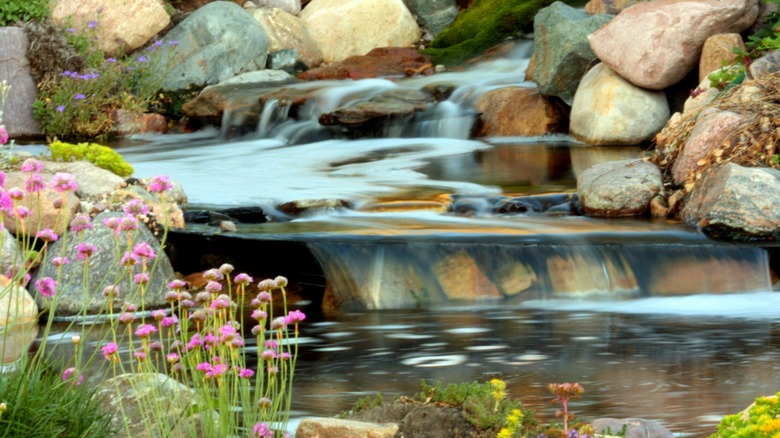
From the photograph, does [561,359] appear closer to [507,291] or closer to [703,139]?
[507,291]

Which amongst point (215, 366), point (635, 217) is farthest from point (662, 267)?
point (215, 366)

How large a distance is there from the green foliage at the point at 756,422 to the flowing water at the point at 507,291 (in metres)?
1.18

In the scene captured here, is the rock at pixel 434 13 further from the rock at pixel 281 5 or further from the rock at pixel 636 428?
the rock at pixel 636 428

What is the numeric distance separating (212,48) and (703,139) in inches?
349

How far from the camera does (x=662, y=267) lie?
7.60 m

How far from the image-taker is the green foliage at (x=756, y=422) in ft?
9.32

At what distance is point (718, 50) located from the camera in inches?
467

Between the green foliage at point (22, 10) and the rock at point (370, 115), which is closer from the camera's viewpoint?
the rock at point (370, 115)

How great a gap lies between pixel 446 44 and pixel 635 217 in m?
8.98

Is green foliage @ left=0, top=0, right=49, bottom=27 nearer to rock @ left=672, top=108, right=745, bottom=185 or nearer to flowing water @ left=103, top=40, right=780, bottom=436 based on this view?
flowing water @ left=103, top=40, right=780, bottom=436

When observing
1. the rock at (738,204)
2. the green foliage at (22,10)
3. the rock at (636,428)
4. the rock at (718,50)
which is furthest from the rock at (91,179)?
the green foliage at (22,10)

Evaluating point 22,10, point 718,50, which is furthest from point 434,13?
point 718,50

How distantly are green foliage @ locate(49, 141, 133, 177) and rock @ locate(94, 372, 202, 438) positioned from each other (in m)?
5.19

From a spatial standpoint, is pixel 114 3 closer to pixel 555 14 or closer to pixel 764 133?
pixel 555 14
